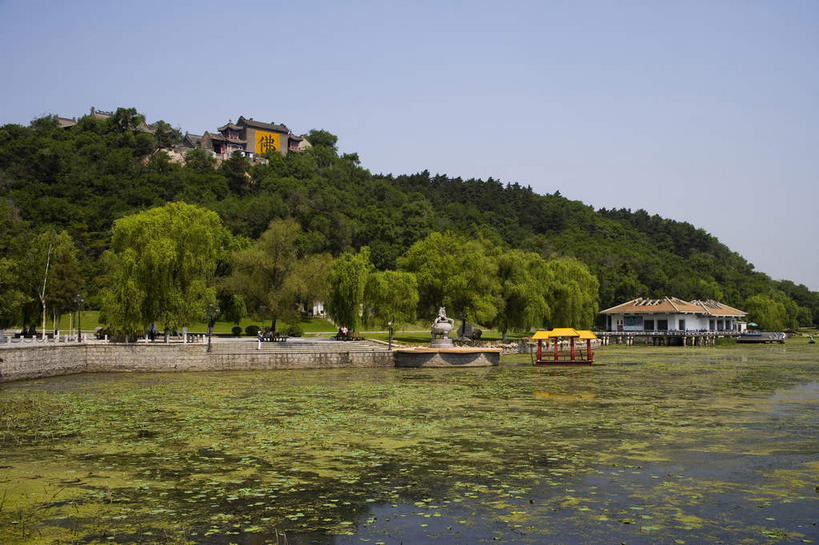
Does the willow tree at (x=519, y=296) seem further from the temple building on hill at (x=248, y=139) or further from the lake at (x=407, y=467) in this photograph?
the temple building on hill at (x=248, y=139)

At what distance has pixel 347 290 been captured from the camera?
2060 inches

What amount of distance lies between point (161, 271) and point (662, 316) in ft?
215

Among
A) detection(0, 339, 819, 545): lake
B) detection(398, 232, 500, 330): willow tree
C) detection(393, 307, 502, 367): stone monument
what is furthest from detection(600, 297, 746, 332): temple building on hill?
detection(0, 339, 819, 545): lake

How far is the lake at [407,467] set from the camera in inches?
414

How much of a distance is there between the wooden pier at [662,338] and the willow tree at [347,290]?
120ft

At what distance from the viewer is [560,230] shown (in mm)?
143750

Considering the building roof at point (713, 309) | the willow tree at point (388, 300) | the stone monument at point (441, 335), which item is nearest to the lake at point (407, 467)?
the stone monument at point (441, 335)

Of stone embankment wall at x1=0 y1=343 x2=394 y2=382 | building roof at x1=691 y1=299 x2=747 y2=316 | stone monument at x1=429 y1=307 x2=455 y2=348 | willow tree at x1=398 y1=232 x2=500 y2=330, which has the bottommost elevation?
stone embankment wall at x1=0 y1=343 x2=394 y2=382

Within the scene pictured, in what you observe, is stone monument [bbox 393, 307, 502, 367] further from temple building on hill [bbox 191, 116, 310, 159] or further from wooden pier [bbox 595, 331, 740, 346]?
temple building on hill [bbox 191, 116, 310, 159]

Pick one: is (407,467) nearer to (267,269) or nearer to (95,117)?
(267,269)

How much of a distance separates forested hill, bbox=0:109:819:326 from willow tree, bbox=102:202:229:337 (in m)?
27.3

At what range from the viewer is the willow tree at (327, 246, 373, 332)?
52312mm

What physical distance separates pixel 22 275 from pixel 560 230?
112 m

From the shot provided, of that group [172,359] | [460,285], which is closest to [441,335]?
[460,285]
